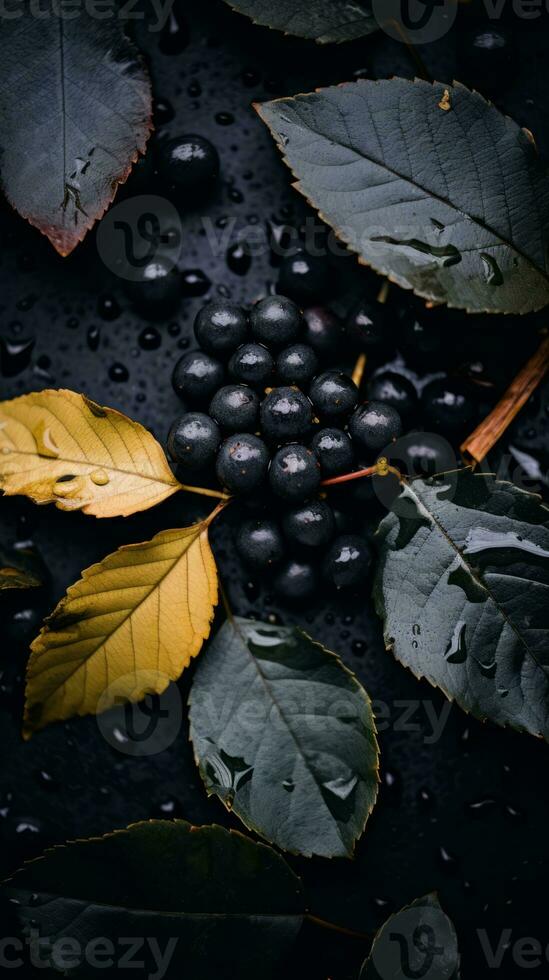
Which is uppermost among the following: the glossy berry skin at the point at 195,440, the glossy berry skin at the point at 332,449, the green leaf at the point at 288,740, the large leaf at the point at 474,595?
the glossy berry skin at the point at 195,440

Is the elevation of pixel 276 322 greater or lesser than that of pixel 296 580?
greater

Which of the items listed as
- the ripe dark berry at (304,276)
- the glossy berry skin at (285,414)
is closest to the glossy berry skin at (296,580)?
the glossy berry skin at (285,414)

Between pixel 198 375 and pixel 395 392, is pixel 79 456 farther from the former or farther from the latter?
pixel 395 392

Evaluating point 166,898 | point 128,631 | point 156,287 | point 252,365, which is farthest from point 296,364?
point 166,898

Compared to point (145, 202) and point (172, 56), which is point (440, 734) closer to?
point (145, 202)

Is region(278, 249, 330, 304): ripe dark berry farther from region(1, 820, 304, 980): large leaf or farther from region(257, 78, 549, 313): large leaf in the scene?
region(1, 820, 304, 980): large leaf

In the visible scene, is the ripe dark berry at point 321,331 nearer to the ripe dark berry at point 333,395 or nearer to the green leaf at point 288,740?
the ripe dark berry at point 333,395
